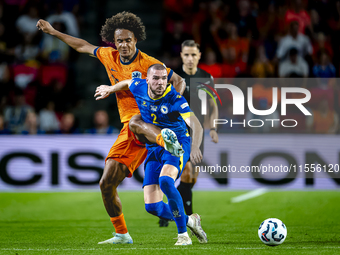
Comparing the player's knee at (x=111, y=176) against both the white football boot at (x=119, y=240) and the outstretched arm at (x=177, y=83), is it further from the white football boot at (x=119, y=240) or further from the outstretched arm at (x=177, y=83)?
the outstretched arm at (x=177, y=83)

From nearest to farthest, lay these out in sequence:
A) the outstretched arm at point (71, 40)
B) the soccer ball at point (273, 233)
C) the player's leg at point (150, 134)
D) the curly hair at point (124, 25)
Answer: the soccer ball at point (273, 233), the player's leg at point (150, 134), the curly hair at point (124, 25), the outstretched arm at point (71, 40)

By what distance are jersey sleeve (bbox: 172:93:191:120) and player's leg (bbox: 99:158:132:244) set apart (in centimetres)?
91

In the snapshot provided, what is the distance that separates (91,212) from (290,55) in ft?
17.6

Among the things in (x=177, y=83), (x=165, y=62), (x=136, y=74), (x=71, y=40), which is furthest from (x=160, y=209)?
(x=165, y=62)

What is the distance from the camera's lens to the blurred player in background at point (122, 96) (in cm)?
563

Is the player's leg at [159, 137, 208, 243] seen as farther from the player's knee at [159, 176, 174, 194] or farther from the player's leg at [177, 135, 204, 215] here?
the player's leg at [177, 135, 204, 215]

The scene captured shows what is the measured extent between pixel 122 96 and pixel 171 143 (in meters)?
1.15

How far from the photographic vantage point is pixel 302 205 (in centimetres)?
883

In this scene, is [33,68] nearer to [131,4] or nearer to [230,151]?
[131,4]

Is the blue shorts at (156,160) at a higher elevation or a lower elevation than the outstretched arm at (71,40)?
lower

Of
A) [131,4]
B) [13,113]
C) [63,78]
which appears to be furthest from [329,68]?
[13,113]

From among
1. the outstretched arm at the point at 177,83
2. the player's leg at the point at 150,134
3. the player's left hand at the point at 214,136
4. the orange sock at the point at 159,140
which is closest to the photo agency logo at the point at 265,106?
the player's left hand at the point at 214,136

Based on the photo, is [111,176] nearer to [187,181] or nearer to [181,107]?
[181,107]

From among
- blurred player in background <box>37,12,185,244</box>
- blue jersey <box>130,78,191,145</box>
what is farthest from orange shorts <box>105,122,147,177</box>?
blue jersey <box>130,78,191,145</box>
